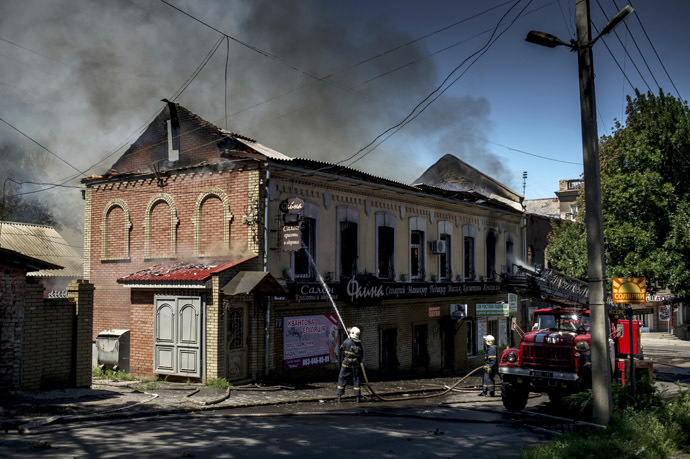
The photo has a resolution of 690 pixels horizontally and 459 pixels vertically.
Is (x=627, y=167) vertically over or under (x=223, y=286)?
over

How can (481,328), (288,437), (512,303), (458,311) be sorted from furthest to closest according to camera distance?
1. (512,303)
2. (481,328)
3. (458,311)
4. (288,437)

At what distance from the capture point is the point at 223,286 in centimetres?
1531

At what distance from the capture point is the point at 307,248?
18.0 meters

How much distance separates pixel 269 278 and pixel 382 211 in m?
7.10

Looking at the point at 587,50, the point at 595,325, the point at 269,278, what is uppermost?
the point at 587,50

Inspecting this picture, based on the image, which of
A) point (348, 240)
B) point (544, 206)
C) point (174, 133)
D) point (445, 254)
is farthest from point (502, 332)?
point (544, 206)

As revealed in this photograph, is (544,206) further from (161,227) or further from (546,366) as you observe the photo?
(546,366)

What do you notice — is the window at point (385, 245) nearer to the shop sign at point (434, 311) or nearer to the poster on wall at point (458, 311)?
the shop sign at point (434, 311)

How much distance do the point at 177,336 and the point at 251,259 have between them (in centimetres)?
288

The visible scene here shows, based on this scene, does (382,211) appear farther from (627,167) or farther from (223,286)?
(627,167)

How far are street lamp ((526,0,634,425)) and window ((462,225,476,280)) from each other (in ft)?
53.3

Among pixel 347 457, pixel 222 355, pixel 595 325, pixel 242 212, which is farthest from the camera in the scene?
pixel 242 212

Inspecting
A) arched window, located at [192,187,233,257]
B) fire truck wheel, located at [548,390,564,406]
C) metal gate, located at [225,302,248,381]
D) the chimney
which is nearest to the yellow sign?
fire truck wheel, located at [548,390,564,406]

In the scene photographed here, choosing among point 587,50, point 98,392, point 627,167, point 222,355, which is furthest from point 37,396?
point 627,167
